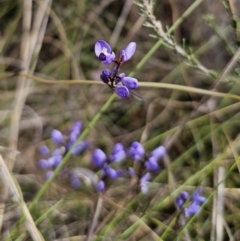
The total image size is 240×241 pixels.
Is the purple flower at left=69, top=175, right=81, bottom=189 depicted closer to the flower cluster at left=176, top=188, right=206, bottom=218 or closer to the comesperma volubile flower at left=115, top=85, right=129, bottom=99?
the flower cluster at left=176, top=188, right=206, bottom=218

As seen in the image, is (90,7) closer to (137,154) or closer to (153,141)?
(153,141)

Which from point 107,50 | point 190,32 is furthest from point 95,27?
point 107,50

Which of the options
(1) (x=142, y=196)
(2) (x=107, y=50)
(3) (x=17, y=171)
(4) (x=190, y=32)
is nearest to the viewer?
(2) (x=107, y=50)

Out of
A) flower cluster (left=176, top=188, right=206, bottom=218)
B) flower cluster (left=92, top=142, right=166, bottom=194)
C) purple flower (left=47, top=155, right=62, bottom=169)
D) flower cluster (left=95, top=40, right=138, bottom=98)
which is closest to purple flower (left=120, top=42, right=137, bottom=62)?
flower cluster (left=95, top=40, right=138, bottom=98)

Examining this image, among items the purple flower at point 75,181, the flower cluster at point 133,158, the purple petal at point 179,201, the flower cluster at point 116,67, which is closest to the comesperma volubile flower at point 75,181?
the purple flower at point 75,181

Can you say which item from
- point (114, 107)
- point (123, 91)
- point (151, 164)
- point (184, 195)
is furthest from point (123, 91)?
point (114, 107)

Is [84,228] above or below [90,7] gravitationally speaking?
below
